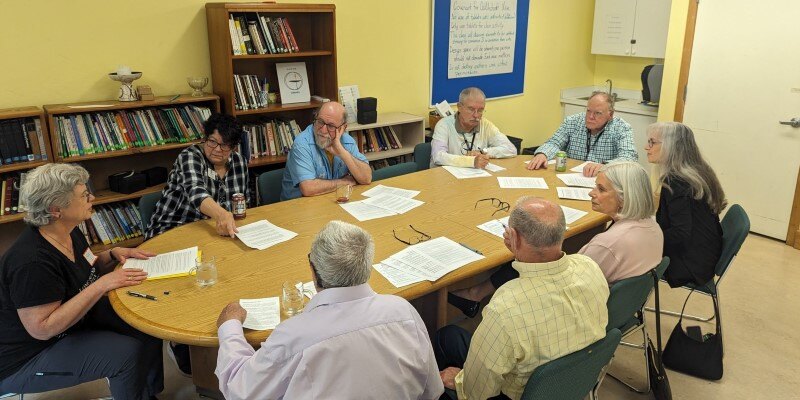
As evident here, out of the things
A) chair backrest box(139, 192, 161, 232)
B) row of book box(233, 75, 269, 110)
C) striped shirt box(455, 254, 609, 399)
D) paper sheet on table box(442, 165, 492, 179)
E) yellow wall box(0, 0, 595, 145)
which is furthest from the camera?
row of book box(233, 75, 269, 110)

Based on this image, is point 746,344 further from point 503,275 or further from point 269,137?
point 269,137

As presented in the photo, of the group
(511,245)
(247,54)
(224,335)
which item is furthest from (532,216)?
(247,54)

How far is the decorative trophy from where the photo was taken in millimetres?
3508

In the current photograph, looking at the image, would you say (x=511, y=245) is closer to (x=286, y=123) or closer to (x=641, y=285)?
(x=641, y=285)

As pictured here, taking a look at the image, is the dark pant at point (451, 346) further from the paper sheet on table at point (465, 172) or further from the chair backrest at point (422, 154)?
the chair backrest at point (422, 154)

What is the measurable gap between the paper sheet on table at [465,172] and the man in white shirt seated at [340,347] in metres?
2.04

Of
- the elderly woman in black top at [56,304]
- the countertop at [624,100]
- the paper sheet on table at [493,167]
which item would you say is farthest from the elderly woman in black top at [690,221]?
the countertop at [624,100]

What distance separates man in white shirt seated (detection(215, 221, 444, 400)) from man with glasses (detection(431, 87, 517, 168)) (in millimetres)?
2373

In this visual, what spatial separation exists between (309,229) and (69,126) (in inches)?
68.2

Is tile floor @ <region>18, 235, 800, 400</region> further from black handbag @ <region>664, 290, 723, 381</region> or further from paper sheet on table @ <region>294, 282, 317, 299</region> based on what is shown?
paper sheet on table @ <region>294, 282, 317, 299</region>

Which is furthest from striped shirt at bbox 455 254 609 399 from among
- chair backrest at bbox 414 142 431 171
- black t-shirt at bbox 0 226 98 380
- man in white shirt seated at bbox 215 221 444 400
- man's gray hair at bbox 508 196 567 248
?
chair backrest at bbox 414 142 431 171

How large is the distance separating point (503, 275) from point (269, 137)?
2121 mm

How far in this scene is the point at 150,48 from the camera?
376 cm

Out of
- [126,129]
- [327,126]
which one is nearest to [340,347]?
[327,126]
